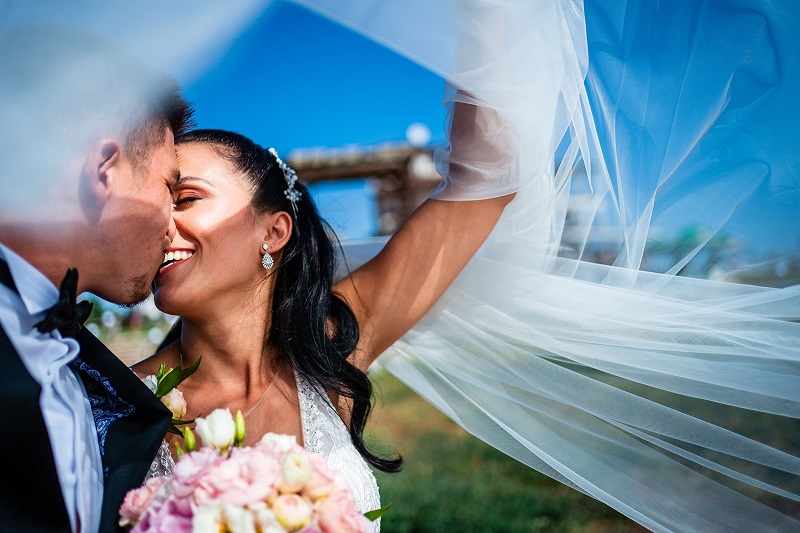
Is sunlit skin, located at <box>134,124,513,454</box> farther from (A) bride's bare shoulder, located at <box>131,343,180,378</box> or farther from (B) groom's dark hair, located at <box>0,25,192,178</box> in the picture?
(B) groom's dark hair, located at <box>0,25,192,178</box>

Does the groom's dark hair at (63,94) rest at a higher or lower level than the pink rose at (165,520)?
higher

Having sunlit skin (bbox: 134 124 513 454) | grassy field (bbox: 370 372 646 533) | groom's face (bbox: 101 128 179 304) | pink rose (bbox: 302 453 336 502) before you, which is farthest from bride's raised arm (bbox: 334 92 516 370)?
pink rose (bbox: 302 453 336 502)

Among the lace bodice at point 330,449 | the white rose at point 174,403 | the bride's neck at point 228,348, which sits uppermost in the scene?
the white rose at point 174,403

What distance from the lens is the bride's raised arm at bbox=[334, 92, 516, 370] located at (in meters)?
2.44

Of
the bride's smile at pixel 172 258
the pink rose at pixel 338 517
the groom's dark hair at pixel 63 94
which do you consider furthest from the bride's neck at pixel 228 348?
the pink rose at pixel 338 517

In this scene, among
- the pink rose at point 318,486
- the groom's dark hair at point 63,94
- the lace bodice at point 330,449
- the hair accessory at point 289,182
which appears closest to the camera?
the pink rose at point 318,486

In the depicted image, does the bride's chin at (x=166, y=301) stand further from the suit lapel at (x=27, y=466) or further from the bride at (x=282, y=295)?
the suit lapel at (x=27, y=466)

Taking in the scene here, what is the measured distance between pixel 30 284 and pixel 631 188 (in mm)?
1719

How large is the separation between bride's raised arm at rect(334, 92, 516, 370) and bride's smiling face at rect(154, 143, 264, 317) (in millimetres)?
500

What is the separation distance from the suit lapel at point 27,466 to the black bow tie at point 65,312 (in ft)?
0.37

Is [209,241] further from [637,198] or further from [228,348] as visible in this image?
[637,198]

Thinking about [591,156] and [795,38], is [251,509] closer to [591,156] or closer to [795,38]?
[591,156]

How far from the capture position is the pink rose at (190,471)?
1.34 meters

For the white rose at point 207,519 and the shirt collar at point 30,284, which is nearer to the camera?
the white rose at point 207,519
